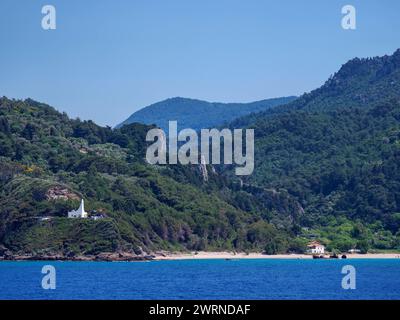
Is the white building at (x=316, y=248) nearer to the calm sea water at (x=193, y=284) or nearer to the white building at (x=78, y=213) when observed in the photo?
the white building at (x=78, y=213)

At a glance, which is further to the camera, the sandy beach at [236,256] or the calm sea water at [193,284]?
the sandy beach at [236,256]

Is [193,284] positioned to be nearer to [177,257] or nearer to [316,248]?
[177,257]

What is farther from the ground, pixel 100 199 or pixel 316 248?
pixel 100 199

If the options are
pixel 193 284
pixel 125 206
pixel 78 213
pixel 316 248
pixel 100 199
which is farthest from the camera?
pixel 316 248

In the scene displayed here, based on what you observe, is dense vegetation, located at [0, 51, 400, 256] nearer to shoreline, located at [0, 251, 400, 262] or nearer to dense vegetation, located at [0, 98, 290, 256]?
dense vegetation, located at [0, 98, 290, 256]

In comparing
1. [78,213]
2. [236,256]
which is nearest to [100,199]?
[78,213]

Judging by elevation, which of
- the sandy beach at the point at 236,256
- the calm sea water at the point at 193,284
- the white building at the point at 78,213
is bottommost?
the sandy beach at the point at 236,256

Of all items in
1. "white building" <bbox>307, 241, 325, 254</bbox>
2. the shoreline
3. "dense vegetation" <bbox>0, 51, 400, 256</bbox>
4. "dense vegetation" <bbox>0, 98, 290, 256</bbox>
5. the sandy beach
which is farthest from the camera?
"white building" <bbox>307, 241, 325, 254</bbox>

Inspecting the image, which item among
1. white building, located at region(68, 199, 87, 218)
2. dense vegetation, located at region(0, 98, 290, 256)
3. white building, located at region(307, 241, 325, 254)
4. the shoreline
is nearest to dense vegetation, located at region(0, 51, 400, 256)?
dense vegetation, located at region(0, 98, 290, 256)

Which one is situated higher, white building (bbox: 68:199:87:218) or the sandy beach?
white building (bbox: 68:199:87:218)

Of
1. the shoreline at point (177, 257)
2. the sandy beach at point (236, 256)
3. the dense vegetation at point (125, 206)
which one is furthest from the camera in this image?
the sandy beach at point (236, 256)

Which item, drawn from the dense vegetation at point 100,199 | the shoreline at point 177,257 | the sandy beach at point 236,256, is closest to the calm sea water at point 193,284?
the shoreline at point 177,257
